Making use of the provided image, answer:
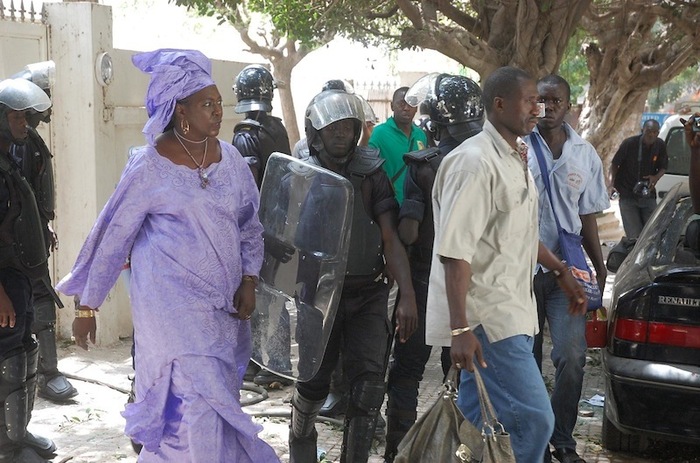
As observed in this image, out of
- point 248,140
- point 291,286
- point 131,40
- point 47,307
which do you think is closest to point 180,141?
point 291,286

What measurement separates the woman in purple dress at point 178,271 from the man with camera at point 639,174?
8.07 meters

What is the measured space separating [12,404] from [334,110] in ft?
7.00

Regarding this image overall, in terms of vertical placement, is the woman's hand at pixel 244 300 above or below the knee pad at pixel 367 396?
above

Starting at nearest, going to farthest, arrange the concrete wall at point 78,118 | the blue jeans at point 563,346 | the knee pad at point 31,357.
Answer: the blue jeans at point 563,346 < the knee pad at point 31,357 < the concrete wall at point 78,118

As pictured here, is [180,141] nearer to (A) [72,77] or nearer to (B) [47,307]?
(B) [47,307]

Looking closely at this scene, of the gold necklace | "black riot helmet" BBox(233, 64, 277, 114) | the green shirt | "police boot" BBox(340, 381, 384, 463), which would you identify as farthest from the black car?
"black riot helmet" BBox(233, 64, 277, 114)

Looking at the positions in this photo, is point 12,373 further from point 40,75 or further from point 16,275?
point 40,75

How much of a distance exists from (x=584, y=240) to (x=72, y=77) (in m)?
4.22

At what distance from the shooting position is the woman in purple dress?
3.99m

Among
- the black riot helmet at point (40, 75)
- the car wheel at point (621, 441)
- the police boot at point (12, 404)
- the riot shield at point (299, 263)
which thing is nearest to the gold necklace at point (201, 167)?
the riot shield at point (299, 263)

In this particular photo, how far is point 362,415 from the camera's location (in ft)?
15.1

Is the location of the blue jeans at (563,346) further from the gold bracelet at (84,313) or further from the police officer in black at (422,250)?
the gold bracelet at (84,313)

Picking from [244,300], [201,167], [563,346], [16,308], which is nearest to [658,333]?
[563,346]

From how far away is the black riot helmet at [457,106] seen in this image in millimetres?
5020
